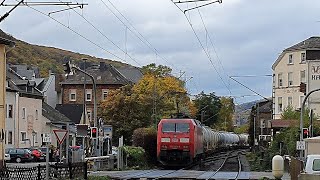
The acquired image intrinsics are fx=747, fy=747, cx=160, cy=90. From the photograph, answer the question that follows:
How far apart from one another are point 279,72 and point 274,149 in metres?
41.0

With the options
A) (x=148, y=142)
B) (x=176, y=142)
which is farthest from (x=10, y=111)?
(x=176, y=142)

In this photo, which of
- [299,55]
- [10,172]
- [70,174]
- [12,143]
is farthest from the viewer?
[299,55]

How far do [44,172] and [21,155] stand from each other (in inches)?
1336

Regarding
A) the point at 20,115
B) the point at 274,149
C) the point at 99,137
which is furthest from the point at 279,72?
the point at 99,137

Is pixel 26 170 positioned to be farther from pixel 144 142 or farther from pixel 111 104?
pixel 111 104

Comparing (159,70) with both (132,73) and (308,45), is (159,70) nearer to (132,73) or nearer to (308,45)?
(308,45)

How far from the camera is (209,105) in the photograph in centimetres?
12650

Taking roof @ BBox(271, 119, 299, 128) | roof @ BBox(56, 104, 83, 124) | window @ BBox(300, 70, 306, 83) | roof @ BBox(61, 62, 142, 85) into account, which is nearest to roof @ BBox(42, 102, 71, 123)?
roof @ BBox(56, 104, 83, 124)

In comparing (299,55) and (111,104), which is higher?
(299,55)

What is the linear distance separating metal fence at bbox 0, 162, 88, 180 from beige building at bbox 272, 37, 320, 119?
54.7 m

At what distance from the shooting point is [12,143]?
7488 centimetres

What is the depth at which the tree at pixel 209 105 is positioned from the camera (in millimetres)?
126312

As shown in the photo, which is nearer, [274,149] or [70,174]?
[70,174]

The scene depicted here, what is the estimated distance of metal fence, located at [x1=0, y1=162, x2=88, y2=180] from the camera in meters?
28.6
